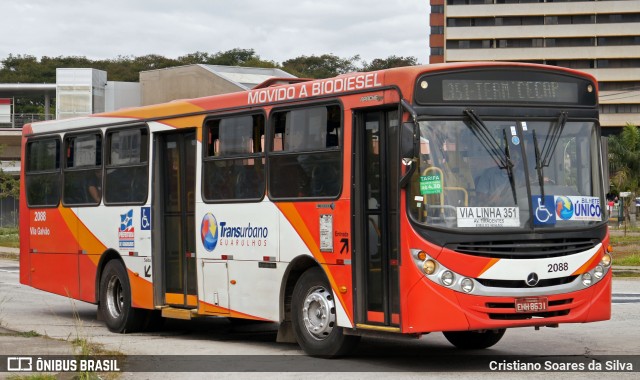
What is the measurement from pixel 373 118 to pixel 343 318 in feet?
7.19

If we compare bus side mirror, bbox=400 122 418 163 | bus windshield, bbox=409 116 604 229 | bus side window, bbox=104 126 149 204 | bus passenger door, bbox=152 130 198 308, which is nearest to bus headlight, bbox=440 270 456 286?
bus windshield, bbox=409 116 604 229

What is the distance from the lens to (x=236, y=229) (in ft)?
47.2

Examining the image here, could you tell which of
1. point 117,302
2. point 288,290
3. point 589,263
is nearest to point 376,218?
point 288,290

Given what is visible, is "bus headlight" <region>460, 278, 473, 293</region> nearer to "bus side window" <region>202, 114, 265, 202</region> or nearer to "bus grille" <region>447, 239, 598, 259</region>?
"bus grille" <region>447, 239, 598, 259</region>

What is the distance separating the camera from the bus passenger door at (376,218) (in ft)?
38.8

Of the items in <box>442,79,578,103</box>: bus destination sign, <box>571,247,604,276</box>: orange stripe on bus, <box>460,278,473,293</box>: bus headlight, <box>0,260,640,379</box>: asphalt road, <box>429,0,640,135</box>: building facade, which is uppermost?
<box>429,0,640,135</box>: building facade

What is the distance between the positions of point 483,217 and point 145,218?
6.44 metres

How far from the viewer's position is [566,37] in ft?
347

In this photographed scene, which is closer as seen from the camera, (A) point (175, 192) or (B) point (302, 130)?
(B) point (302, 130)

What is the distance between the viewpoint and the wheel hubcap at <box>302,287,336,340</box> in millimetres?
12617

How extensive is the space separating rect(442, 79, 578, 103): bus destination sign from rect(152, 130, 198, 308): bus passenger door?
4828 mm

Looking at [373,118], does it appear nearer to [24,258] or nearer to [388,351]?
[388,351]

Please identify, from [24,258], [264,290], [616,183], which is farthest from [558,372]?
[616,183]

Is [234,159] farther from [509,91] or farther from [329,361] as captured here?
[509,91]
